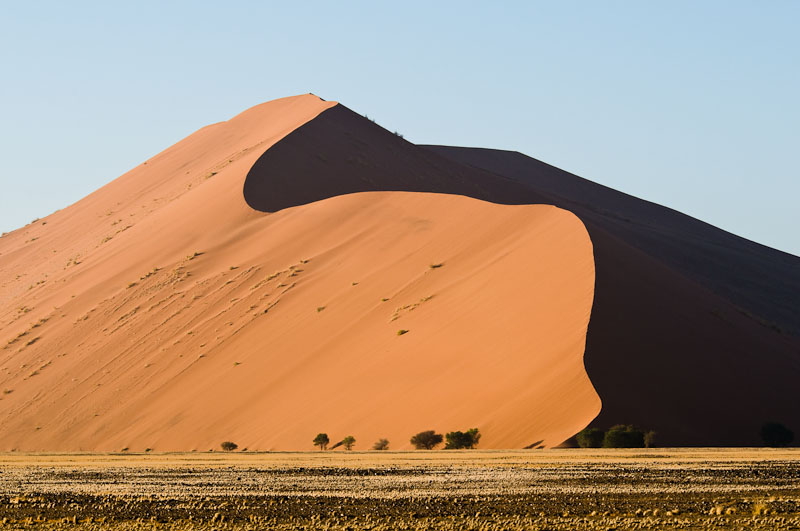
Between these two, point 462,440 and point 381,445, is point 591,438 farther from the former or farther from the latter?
point 381,445

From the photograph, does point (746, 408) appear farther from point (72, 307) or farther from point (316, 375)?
point (72, 307)

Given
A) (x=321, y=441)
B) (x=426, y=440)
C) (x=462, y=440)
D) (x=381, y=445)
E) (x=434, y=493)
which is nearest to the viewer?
(x=434, y=493)

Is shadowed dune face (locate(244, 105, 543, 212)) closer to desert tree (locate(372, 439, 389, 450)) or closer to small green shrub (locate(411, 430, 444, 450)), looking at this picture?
desert tree (locate(372, 439, 389, 450))

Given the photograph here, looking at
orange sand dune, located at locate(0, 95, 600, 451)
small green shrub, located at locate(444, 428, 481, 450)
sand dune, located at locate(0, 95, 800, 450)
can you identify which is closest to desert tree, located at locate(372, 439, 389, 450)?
orange sand dune, located at locate(0, 95, 600, 451)

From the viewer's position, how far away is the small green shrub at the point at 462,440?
28406 millimetres

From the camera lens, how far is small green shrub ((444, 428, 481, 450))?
28406 millimetres

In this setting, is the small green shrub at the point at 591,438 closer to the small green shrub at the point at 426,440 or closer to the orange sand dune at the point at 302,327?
the orange sand dune at the point at 302,327

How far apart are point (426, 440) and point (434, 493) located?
13.6 metres

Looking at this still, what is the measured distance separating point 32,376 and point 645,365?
26.0 meters

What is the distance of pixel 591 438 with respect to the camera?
26.7 m

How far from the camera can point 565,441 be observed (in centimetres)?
2720

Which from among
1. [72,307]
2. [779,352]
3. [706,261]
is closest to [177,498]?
[779,352]

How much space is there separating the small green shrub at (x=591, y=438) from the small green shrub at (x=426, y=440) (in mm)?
4088

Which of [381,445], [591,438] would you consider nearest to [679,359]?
[591,438]
